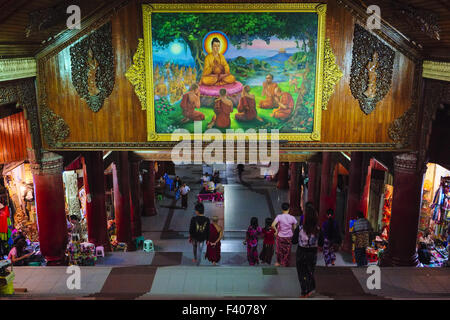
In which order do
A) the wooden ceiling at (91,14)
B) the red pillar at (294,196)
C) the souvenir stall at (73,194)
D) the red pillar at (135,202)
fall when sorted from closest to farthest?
the wooden ceiling at (91,14) < the souvenir stall at (73,194) < the red pillar at (135,202) < the red pillar at (294,196)

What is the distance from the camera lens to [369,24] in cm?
791

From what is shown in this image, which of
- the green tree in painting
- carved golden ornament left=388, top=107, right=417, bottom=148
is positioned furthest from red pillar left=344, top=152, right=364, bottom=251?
the green tree in painting

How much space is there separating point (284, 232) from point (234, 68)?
11.0ft

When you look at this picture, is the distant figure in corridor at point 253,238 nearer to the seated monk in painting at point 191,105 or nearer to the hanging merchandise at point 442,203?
the seated monk in painting at point 191,105

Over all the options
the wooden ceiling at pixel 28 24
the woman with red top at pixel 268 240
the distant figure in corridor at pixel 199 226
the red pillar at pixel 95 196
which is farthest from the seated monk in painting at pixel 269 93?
the red pillar at pixel 95 196

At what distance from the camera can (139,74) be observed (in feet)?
27.2

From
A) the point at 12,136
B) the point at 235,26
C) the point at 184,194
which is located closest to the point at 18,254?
the point at 12,136

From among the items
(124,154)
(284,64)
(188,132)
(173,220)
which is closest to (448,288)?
(284,64)

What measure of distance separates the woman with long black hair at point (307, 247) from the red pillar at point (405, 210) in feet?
10.9

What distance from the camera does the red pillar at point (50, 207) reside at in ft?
29.4

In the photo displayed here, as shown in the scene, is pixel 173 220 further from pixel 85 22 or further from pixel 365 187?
pixel 85 22

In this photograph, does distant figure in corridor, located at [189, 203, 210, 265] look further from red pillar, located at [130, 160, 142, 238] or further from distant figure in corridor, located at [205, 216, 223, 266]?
red pillar, located at [130, 160, 142, 238]

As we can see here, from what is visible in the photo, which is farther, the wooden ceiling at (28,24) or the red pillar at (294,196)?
the red pillar at (294,196)

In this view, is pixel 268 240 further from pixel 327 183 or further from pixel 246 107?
pixel 327 183
